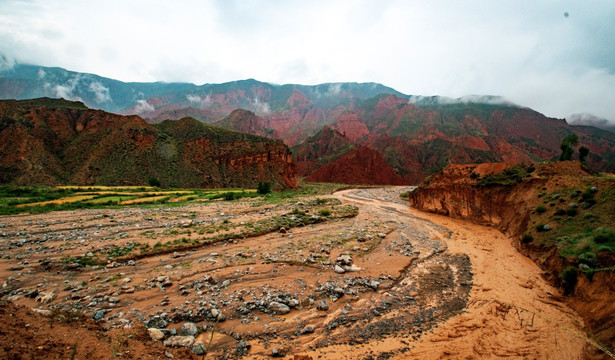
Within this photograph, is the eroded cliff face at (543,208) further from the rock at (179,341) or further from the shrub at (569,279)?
the rock at (179,341)

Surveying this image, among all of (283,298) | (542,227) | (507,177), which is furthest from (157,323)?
(507,177)

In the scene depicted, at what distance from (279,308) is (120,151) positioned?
60331mm

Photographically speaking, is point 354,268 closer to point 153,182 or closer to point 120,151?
point 153,182

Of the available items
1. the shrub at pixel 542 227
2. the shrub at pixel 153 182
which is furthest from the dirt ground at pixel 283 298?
the shrub at pixel 153 182

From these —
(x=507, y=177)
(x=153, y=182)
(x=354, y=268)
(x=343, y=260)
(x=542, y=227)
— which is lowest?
(x=153, y=182)

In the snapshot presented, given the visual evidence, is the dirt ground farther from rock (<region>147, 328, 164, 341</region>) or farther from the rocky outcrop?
the rocky outcrop

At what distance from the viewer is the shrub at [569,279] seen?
949 cm

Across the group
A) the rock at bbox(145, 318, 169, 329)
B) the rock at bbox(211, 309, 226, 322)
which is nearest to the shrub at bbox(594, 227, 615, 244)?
the rock at bbox(211, 309, 226, 322)

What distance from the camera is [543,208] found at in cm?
1608

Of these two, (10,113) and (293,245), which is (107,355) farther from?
(10,113)

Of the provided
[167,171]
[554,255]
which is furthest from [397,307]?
[167,171]

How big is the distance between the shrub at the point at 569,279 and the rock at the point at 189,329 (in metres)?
13.5

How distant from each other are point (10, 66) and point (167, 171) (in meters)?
271

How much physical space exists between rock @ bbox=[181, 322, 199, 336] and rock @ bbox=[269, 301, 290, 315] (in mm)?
2190
